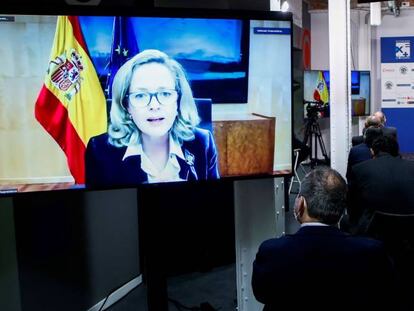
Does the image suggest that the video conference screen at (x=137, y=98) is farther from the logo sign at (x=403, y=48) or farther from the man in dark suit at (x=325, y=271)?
the logo sign at (x=403, y=48)

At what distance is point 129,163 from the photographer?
2.02m

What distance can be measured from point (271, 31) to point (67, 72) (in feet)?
2.97

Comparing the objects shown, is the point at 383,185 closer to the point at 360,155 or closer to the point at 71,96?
the point at 360,155

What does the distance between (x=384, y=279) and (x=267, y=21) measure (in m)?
1.20

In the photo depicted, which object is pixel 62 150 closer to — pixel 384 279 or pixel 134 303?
pixel 384 279

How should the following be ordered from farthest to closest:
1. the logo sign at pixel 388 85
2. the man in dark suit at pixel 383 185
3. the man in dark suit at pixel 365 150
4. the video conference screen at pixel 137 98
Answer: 1. the logo sign at pixel 388 85
2. the man in dark suit at pixel 365 150
3. the man in dark suit at pixel 383 185
4. the video conference screen at pixel 137 98

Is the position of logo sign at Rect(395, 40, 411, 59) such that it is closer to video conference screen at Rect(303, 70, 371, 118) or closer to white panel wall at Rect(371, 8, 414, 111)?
white panel wall at Rect(371, 8, 414, 111)

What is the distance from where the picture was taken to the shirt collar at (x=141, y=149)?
2004 millimetres

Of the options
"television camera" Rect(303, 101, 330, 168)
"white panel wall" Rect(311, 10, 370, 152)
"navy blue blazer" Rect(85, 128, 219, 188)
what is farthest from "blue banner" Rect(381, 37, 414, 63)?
"navy blue blazer" Rect(85, 128, 219, 188)

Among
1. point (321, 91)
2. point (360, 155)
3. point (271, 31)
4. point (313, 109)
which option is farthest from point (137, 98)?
point (321, 91)

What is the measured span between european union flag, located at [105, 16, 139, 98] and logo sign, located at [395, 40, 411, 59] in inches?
346

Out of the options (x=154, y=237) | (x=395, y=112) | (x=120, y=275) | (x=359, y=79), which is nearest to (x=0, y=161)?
(x=154, y=237)

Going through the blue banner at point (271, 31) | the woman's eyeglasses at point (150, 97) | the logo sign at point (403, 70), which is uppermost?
the logo sign at point (403, 70)

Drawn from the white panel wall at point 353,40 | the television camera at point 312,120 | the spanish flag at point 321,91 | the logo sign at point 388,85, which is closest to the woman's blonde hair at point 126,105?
the television camera at point 312,120
